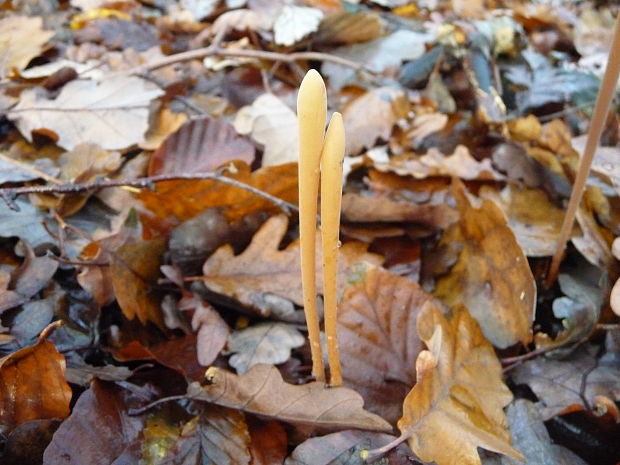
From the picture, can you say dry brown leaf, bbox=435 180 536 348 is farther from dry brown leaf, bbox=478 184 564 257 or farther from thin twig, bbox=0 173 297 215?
thin twig, bbox=0 173 297 215

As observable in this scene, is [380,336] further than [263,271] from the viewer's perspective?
No

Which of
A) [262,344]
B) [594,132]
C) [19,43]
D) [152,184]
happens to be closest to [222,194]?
[152,184]

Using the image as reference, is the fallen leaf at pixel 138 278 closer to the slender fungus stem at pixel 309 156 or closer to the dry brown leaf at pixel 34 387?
the dry brown leaf at pixel 34 387

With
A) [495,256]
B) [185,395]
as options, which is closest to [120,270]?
[185,395]

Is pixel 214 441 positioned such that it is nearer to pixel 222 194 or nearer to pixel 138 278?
pixel 138 278

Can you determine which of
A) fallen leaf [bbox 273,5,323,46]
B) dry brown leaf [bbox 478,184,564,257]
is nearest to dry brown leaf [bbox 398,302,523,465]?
dry brown leaf [bbox 478,184,564,257]

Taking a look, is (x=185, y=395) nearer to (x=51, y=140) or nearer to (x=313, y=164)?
(x=313, y=164)

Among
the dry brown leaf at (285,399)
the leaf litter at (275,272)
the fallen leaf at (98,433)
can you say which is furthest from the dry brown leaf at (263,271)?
the fallen leaf at (98,433)
